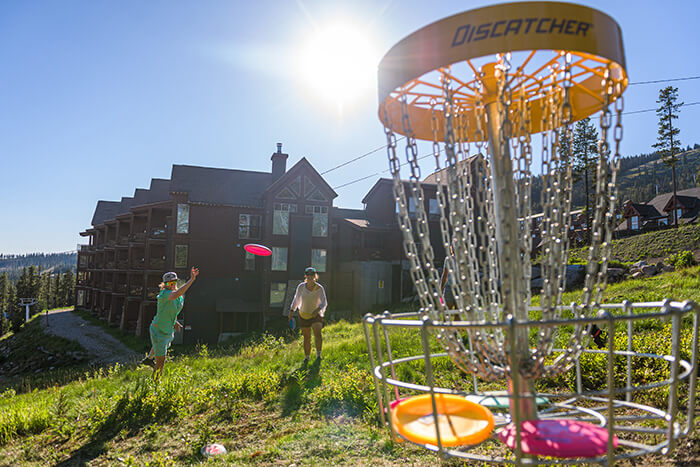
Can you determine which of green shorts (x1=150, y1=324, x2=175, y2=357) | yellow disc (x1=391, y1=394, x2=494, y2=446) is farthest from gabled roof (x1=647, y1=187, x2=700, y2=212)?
yellow disc (x1=391, y1=394, x2=494, y2=446)

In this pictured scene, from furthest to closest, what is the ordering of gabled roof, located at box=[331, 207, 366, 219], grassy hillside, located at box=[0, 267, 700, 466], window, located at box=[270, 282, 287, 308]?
gabled roof, located at box=[331, 207, 366, 219], window, located at box=[270, 282, 287, 308], grassy hillside, located at box=[0, 267, 700, 466]

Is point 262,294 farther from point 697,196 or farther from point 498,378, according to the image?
point 697,196

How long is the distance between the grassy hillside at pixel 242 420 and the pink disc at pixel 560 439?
2373 millimetres

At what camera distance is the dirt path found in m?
25.4

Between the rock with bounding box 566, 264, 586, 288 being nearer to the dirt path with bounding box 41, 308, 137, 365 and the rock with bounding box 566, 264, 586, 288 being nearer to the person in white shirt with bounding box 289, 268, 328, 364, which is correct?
the person in white shirt with bounding box 289, 268, 328, 364

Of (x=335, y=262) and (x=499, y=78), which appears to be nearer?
(x=499, y=78)

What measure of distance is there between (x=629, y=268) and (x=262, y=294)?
852 inches

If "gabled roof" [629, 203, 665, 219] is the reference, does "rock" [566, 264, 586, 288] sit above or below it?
below

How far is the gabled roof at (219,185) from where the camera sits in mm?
29891

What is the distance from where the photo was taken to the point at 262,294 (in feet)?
94.2

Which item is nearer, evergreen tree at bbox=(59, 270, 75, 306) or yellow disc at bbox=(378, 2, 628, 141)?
yellow disc at bbox=(378, 2, 628, 141)

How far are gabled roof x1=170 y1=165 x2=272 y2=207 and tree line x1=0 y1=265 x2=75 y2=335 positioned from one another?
43.1 m

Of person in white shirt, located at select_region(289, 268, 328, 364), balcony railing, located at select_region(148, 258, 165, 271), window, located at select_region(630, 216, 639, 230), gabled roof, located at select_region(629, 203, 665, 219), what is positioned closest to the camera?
person in white shirt, located at select_region(289, 268, 328, 364)

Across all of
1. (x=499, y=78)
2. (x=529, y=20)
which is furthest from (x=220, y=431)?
(x=529, y=20)
